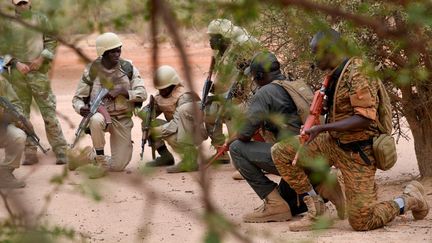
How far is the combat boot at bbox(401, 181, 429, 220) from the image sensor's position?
25.1ft

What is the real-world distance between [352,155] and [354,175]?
14 cm

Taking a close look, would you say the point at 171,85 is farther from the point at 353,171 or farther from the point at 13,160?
the point at 353,171

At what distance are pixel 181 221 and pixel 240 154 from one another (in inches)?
27.8

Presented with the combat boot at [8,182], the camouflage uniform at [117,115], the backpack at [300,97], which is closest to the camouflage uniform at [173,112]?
the camouflage uniform at [117,115]

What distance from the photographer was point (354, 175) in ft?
23.9

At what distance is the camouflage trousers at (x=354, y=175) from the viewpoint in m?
7.27

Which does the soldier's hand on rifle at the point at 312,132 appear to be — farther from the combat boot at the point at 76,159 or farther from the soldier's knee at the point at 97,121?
the soldier's knee at the point at 97,121

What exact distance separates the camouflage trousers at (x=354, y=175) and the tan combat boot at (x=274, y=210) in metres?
0.46

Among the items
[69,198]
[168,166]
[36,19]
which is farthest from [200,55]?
[36,19]

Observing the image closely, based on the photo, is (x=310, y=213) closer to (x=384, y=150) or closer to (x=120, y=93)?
(x=384, y=150)

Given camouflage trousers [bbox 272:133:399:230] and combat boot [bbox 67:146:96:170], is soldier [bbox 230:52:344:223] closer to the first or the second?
camouflage trousers [bbox 272:133:399:230]

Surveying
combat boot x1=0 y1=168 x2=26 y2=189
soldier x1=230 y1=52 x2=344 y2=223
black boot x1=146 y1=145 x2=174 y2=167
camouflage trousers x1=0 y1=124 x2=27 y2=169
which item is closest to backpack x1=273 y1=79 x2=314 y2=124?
soldier x1=230 y1=52 x2=344 y2=223

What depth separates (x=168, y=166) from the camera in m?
Result: 10.9

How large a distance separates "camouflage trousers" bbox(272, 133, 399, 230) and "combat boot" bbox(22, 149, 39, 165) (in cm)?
403
